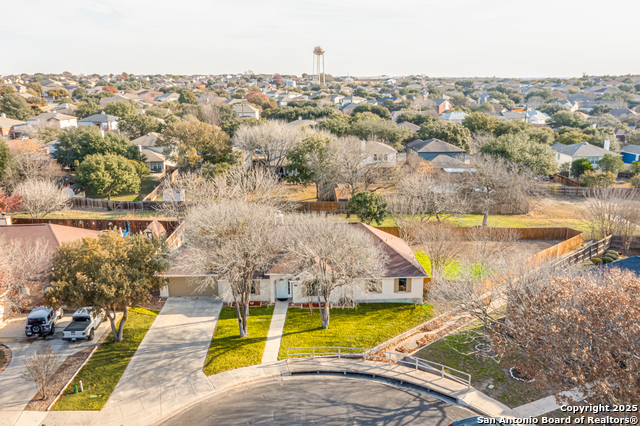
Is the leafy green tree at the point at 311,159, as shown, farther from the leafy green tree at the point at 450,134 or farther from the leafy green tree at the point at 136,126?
the leafy green tree at the point at 136,126

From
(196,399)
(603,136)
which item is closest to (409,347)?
(196,399)

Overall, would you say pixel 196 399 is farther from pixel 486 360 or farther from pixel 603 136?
pixel 603 136

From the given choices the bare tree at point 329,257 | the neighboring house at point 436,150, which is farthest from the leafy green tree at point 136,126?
the bare tree at point 329,257

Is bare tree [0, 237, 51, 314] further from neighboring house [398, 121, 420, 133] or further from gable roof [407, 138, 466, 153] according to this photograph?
neighboring house [398, 121, 420, 133]

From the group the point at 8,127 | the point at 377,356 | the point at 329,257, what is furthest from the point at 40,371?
the point at 8,127

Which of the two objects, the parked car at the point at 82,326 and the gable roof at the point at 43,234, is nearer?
the parked car at the point at 82,326
